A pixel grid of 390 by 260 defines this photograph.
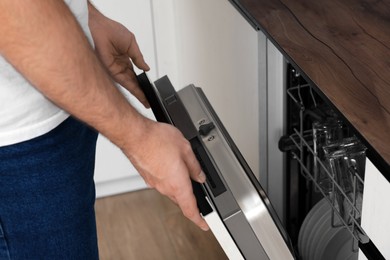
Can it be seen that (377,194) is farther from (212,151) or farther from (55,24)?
(55,24)

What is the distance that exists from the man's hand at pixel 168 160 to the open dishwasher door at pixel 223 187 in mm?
20

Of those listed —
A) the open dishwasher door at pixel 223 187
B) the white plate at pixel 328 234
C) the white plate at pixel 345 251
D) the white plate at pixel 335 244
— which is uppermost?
the open dishwasher door at pixel 223 187

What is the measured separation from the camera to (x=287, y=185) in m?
1.61

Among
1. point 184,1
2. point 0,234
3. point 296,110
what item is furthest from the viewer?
point 184,1

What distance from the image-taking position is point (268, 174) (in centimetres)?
160

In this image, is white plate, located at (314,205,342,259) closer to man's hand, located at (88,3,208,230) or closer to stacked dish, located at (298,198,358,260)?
stacked dish, located at (298,198,358,260)

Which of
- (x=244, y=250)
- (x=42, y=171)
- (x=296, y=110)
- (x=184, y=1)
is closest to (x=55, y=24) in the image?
(x=42, y=171)

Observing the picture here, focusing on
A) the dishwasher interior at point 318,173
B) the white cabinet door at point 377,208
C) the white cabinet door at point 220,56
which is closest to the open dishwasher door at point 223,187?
the white cabinet door at point 377,208

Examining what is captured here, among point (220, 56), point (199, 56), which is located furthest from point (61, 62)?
point (199, 56)

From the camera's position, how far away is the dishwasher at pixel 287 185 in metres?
1.02

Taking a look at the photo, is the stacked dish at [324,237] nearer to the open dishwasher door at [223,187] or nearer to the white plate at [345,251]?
the white plate at [345,251]

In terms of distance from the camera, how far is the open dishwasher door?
3.32 feet

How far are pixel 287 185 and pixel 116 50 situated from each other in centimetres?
50

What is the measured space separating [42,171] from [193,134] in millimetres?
231
